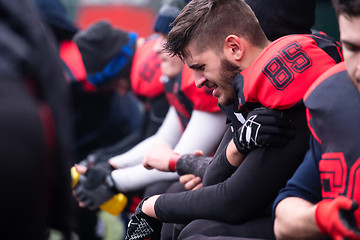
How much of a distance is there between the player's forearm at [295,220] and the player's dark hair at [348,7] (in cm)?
44

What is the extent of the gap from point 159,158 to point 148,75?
863 mm

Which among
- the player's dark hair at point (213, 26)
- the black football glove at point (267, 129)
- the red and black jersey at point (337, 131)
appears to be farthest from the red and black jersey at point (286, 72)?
the player's dark hair at point (213, 26)

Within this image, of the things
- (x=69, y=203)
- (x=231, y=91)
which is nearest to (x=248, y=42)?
(x=231, y=91)

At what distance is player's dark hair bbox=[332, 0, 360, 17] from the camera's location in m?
1.16

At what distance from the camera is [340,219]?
1.13m

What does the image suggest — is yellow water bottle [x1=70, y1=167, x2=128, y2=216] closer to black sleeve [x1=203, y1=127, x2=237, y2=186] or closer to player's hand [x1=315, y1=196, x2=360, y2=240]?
black sleeve [x1=203, y1=127, x2=237, y2=186]

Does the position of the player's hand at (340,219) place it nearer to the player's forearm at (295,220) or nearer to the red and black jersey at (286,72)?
the player's forearm at (295,220)

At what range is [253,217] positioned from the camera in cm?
158

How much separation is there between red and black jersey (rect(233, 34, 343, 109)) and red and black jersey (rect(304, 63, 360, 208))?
0.15 metres

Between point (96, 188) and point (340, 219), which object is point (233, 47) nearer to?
point (340, 219)

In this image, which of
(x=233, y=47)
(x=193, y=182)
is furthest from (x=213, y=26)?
(x=193, y=182)

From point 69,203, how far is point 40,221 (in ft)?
0.34

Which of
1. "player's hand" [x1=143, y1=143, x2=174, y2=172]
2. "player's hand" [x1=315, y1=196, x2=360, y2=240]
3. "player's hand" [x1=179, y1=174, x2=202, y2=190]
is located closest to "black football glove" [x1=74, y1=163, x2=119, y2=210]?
"player's hand" [x1=143, y1=143, x2=174, y2=172]

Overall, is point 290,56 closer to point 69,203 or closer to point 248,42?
point 248,42
